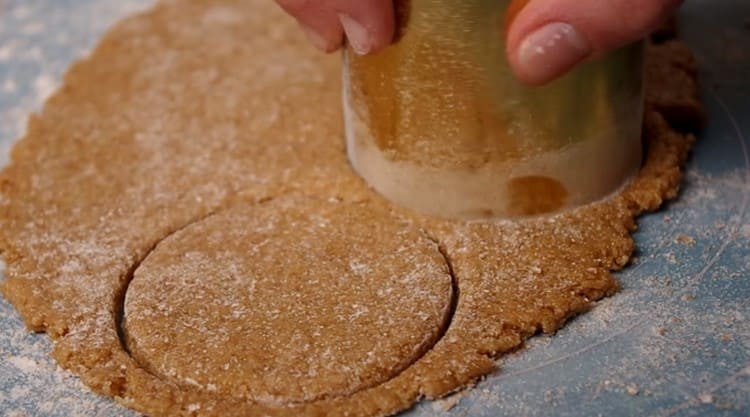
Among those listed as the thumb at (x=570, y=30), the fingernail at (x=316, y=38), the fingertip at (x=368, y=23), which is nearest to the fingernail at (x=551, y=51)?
the thumb at (x=570, y=30)

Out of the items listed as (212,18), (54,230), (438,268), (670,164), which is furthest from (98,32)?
(670,164)

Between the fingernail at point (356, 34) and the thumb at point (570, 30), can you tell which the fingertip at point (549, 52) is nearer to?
the thumb at point (570, 30)

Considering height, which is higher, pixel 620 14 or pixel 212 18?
pixel 620 14

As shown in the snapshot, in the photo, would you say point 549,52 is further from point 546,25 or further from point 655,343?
point 655,343

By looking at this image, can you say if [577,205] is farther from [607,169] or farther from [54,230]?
[54,230]

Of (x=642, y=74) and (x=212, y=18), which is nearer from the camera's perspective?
(x=642, y=74)
